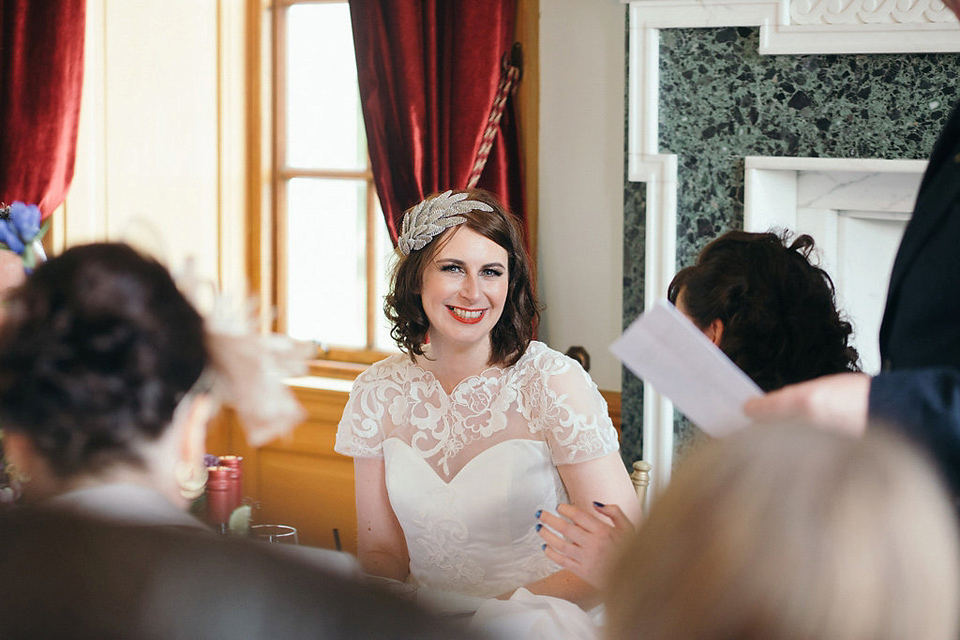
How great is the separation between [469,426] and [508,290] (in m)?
0.34

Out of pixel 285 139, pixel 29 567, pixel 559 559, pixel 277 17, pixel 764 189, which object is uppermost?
pixel 277 17

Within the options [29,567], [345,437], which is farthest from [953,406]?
[345,437]

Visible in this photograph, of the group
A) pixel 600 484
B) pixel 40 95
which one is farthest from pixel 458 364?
pixel 40 95

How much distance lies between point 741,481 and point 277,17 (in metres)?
3.83

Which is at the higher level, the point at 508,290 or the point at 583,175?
the point at 583,175

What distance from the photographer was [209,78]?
4031mm

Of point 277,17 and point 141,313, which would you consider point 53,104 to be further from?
point 141,313

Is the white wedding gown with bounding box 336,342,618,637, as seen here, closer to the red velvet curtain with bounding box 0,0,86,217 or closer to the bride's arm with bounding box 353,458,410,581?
the bride's arm with bounding box 353,458,410,581

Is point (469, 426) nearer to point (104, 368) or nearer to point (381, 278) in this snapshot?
point (104, 368)

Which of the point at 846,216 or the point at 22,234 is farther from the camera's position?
the point at 846,216

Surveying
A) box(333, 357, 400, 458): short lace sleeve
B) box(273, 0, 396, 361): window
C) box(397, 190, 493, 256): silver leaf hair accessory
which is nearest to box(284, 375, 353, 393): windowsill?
box(273, 0, 396, 361): window

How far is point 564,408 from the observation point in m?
2.30

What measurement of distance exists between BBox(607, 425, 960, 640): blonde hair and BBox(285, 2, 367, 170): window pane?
11.5 feet

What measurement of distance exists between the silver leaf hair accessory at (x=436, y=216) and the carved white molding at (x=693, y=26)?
2.21 ft
